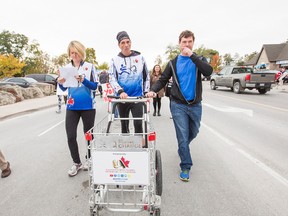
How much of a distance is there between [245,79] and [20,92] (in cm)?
1571

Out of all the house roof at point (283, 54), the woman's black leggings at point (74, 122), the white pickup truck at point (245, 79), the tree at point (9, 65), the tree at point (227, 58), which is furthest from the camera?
the tree at point (227, 58)

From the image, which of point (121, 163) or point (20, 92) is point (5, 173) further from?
point (20, 92)

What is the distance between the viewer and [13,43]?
55.5m

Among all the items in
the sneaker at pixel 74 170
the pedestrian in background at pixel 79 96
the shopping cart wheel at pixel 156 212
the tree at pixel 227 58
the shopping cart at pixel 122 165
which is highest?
the tree at pixel 227 58

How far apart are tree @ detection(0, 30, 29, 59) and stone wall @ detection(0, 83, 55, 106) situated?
46.3m

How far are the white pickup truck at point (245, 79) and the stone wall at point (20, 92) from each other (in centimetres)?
1508

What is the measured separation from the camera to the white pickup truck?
14219 millimetres

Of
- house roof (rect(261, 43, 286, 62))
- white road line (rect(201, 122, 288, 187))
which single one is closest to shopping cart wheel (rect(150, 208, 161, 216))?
white road line (rect(201, 122, 288, 187))

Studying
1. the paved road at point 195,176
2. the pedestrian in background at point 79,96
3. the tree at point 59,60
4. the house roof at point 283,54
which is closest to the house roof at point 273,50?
the house roof at point 283,54

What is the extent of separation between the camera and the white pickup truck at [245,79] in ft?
46.6

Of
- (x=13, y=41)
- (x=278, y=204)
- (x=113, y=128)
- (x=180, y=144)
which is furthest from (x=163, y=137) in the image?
(x=13, y=41)

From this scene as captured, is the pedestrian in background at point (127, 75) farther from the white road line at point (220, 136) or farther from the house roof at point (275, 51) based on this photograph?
the house roof at point (275, 51)

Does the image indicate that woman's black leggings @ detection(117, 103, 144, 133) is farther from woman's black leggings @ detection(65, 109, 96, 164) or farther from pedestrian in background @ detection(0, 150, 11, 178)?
pedestrian in background @ detection(0, 150, 11, 178)

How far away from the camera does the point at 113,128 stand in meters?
2.98
